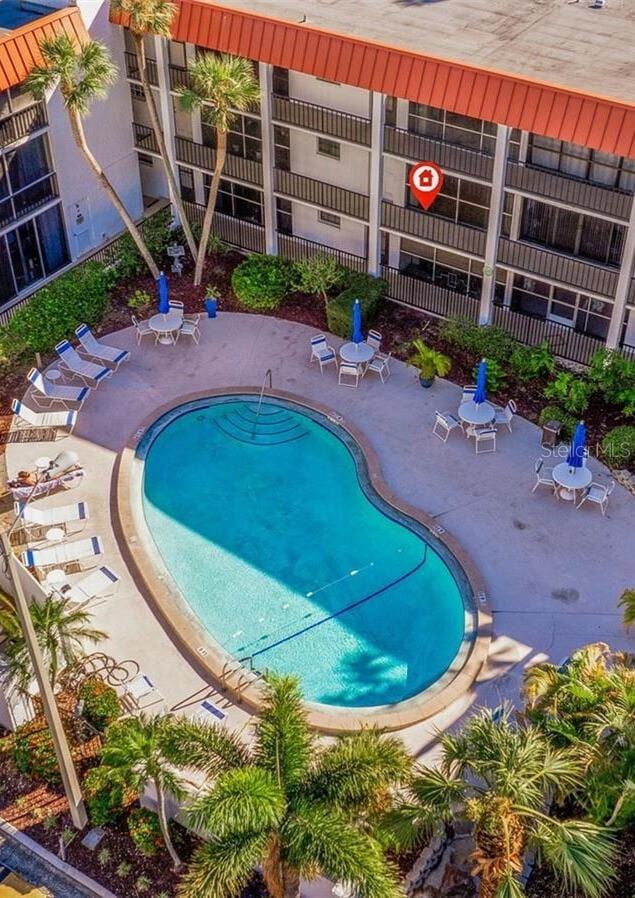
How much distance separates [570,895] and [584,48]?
23.2 meters

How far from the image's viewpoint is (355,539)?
2819cm

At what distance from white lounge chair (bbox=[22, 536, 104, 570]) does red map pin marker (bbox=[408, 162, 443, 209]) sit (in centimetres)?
1463

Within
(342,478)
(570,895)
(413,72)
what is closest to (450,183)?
(413,72)

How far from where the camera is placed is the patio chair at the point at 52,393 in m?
31.7

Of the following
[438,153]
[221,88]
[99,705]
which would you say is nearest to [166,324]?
[221,88]

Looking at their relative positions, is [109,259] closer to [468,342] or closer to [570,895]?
[468,342]

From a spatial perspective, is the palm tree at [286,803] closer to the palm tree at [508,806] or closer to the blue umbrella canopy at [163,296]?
the palm tree at [508,806]

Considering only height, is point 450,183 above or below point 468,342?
above

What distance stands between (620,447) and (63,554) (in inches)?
608

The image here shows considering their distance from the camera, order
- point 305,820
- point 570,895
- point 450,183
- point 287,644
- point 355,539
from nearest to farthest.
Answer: point 305,820 → point 570,895 → point 287,644 → point 355,539 → point 450,183

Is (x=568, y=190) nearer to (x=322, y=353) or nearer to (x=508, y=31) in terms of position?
(x=508, y=31)

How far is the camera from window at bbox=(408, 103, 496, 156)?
31.3 m

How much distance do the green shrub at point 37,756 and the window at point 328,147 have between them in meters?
20.4

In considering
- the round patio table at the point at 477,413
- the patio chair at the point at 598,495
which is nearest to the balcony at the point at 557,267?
the round patio table at the point at 477,413
